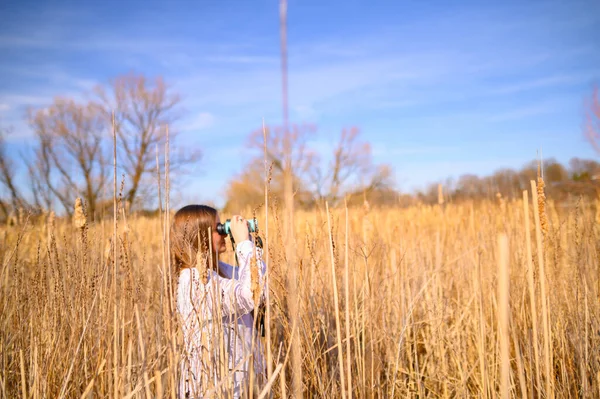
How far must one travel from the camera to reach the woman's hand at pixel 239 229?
4.98ft

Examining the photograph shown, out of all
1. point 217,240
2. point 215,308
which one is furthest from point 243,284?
point 217,240

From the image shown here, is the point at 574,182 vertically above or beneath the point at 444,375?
above

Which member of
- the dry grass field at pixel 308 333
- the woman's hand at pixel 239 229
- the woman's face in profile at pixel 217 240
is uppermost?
the woman's hand at pixel 239 229

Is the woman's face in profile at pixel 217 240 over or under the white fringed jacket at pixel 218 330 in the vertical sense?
over

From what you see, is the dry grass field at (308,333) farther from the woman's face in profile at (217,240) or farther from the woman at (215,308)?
the woman's face in profile at (217,240)

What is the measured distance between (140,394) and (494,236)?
2.45m

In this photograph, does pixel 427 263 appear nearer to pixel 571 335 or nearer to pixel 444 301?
pixel 444 301

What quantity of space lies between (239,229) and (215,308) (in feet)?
1.34

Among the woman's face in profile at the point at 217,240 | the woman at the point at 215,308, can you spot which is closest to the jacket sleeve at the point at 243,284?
the woman at the point at 215,308

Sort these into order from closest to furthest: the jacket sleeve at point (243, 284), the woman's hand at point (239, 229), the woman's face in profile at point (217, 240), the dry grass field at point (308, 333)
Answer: the dry grass field at point (308, 333)
the jacket sleeve at point (243, 284)
the woman's hand at point (239, 229)
the woman's face in profile at point (217, 240)

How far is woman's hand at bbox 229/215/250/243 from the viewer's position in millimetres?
1519

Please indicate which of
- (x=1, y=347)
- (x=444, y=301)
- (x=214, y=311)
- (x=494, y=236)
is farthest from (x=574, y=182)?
(x=1, y=347)

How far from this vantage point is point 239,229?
153 centimetres

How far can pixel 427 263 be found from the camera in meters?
2.71
